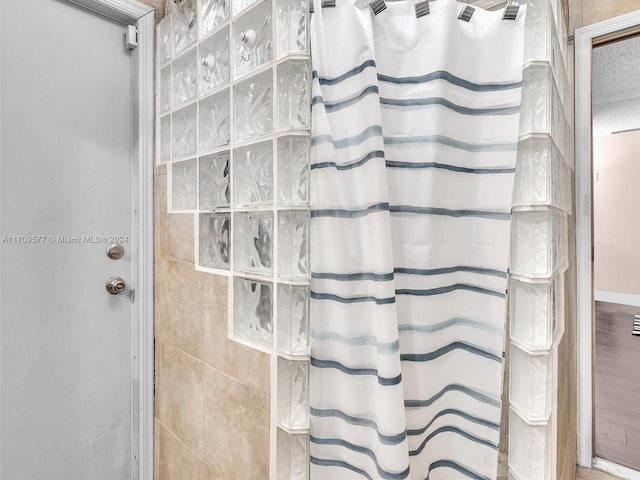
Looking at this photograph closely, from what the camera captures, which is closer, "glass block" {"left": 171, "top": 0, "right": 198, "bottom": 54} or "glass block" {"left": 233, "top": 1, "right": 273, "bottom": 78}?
"glass block" {"left": 233, "top": 1, "right": 273, "bottom": 78}

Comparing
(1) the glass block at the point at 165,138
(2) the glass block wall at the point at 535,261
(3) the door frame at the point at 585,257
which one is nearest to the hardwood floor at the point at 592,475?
(3) the door frame at the point at 585,257

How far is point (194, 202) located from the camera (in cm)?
131

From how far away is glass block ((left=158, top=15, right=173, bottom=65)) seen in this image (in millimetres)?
1366

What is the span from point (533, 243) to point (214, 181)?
2.98 feet

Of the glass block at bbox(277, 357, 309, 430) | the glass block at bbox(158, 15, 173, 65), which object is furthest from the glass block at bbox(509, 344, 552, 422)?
the glass block at bbox(158, 15, 173, 65)

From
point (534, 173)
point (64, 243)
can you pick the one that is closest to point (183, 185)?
point (64, 243)

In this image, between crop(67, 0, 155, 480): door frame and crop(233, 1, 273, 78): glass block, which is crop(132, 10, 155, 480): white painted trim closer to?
crop(67, 0, 155, 480): door frame

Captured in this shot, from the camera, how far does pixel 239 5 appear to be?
105cm

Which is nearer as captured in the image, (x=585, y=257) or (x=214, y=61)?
(x=214, y=61)

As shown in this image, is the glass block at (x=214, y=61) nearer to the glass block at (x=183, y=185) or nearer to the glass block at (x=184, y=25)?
the glass block at (x=184, y=25)

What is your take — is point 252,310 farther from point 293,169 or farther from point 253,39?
point 253,39

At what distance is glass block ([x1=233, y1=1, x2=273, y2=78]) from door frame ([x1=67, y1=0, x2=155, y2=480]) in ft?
1.76

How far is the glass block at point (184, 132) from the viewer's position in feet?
4.24

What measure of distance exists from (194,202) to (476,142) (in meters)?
0.92
